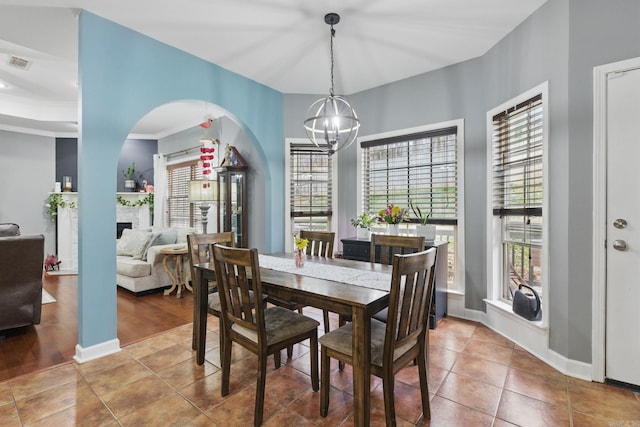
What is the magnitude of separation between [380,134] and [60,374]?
3.89 metres

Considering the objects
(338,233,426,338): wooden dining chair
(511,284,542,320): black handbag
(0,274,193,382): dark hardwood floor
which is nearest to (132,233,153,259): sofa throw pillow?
(0,274,193,382): dark hardwood floor

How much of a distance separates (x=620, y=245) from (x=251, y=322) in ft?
8.10

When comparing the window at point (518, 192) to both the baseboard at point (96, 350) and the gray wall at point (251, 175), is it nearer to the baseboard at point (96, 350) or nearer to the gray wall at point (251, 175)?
the gray wall at point (251, 175)

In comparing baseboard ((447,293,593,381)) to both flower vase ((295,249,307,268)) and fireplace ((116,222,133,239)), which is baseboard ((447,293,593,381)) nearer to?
flower vase ((295,249,307,268))

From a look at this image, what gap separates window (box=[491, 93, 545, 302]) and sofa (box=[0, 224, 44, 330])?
447cm

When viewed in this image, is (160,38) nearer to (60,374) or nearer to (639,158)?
(60,374)

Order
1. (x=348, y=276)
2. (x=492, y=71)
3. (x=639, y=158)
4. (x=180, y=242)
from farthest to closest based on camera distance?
(x=180, y=242) < (x=492, y=71) < (x=348, y=276) < (x=639, y=158)

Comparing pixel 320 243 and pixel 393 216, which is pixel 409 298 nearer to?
pixel 320 243

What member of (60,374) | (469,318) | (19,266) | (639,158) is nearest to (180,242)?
(19,266)

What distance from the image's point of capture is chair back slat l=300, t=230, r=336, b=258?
9.62 feet

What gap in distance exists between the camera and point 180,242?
4.89m

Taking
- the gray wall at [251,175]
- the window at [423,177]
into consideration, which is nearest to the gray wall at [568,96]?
the window at [423,177]

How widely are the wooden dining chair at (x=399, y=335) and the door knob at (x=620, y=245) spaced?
1.37 m

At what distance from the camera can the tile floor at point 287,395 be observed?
1805mm
